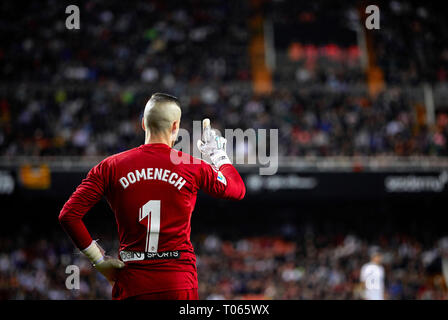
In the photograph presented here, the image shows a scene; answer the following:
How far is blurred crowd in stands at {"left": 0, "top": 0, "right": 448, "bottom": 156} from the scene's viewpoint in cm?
1798

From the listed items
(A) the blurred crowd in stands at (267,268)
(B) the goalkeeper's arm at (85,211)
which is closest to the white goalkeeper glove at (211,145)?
(B) the goalkeeper's arm at (85,211)

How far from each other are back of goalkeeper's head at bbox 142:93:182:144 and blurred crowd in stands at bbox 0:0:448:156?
542 inches

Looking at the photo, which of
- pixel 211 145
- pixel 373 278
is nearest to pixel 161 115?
pixel 211 145

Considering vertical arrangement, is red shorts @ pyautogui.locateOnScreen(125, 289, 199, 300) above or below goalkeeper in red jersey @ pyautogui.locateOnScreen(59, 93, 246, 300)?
below

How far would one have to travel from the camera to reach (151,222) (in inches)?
116

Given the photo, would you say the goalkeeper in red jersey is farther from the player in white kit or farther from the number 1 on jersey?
the player in white kit

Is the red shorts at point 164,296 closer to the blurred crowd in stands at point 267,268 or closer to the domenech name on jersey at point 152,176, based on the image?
the domenech name on jersey at point 152,176

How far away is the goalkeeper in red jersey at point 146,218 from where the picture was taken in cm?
294

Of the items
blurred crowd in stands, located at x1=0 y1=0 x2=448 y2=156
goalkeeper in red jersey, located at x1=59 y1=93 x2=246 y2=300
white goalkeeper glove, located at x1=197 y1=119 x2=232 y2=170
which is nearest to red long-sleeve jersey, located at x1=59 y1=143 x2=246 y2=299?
goalkeeper in red jersey, located at x1=59 y1=93 x2=246 y2=300

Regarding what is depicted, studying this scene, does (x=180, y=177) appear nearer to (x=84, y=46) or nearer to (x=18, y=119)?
(x=18, y=119)

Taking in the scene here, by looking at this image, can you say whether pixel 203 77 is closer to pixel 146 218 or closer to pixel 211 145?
pixel 211 145

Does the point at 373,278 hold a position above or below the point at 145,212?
below

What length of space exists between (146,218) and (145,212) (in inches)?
1.3

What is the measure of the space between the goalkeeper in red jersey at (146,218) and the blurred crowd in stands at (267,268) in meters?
11.2
